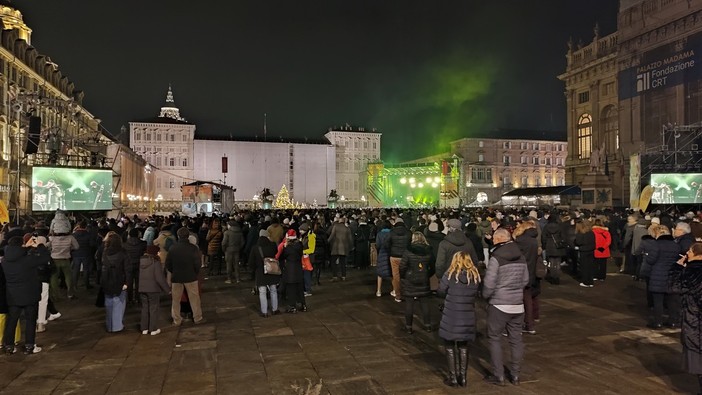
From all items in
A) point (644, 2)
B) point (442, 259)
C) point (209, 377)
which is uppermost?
point (644, 2)

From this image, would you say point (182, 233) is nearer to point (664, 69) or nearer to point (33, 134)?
point (33, 134)

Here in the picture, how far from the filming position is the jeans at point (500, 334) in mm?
5281

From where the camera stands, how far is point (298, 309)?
9453mm

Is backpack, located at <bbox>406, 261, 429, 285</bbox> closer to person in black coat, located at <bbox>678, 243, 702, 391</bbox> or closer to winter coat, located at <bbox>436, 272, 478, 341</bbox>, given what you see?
winter coat, located at <bbox>436, 272, 478, 341</bbox>

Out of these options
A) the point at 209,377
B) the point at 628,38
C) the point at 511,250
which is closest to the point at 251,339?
the point at 209,377

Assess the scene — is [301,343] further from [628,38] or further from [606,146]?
[606,146]

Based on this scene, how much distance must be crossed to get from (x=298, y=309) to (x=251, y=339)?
1.98 meters

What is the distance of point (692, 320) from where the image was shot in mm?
4777

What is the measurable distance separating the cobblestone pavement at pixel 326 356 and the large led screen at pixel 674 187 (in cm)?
1718

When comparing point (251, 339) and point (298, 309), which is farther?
point (298, 309)

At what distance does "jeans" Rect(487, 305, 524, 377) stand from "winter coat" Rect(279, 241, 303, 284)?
14.0 feet

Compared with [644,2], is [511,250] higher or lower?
lower

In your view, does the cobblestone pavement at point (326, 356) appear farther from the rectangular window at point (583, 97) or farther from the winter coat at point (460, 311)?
the rectangular window at point (583, 97)

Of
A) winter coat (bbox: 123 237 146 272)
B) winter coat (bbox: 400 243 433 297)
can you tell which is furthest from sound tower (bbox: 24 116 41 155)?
winter coat (bbox: 400 243 433 297)
